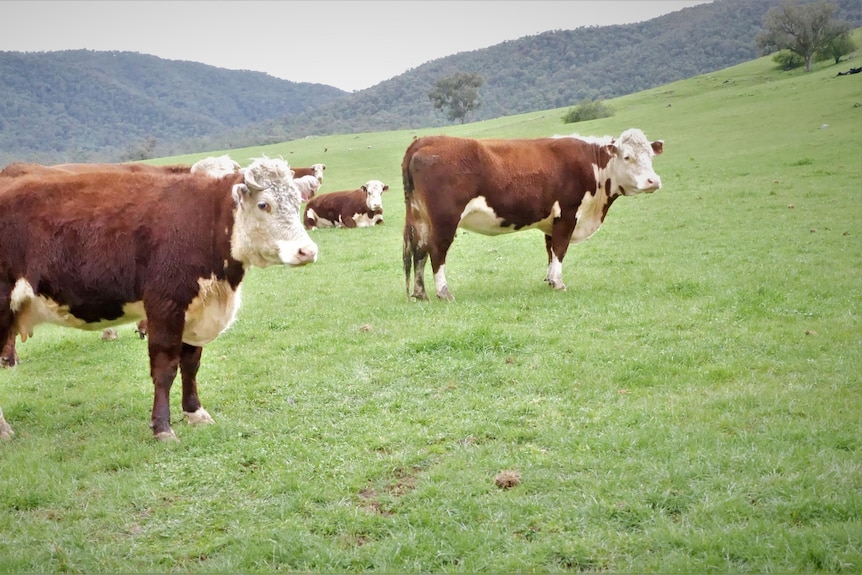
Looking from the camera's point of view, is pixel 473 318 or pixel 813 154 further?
pixel 813 154

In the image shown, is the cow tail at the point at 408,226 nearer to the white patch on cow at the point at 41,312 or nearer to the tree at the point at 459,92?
the white patch on cow at the point at 41,312

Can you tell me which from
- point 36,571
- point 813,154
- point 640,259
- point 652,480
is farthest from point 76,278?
point 813,154

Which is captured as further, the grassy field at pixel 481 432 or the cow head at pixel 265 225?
the cow head at pixel 265 225

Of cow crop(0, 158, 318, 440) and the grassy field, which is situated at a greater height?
cow crop(0, 158, 318, 440)

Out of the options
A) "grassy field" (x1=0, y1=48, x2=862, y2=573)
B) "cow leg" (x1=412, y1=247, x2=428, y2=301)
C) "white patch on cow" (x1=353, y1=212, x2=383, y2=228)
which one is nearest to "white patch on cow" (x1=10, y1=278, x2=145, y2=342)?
"grassy field" (x1=0, y1=48, x2=862, y2=573)

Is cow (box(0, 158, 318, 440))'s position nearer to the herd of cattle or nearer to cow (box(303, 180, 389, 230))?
the herd of cattle

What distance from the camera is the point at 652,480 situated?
210 inches

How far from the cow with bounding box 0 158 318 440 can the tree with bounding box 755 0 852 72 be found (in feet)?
196

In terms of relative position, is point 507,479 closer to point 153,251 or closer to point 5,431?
point 153,251

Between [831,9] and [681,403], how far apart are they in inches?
2456

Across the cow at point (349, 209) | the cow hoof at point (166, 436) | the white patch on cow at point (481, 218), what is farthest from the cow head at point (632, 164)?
the cow at point (349, 209)

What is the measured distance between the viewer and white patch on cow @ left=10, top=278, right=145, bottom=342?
22.3 ft

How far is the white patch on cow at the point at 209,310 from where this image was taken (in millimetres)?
6855

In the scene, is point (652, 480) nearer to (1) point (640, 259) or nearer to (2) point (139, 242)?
(2) point (139, 242)
